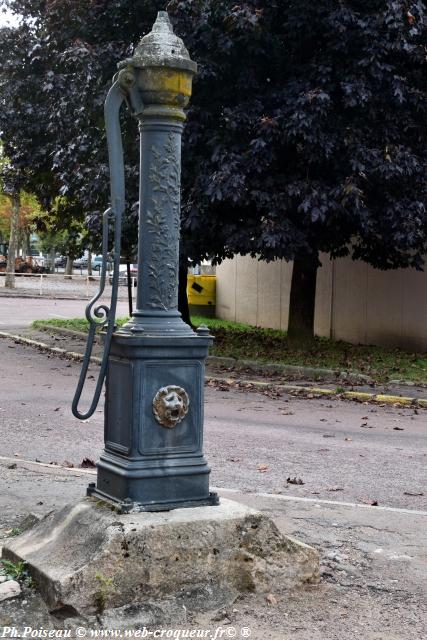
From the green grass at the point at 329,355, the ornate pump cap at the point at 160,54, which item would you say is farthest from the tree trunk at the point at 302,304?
the ornate pump cap at the point at 160,54

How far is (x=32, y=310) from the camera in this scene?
31906 mm

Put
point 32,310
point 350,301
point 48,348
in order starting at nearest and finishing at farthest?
point 48,348
point 350,301
point 32,310

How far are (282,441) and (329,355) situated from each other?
7480 mm

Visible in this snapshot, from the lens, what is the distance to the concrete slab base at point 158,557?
4.53 metres

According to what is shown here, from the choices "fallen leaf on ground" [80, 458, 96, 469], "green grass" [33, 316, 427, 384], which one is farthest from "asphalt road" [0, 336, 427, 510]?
"green grass" [33, 316, 427, 384]

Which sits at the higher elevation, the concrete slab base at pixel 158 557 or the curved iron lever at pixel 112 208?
the curved iron lever at pixel 112 208

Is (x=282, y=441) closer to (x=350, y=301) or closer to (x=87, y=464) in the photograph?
(x=87, y=464)

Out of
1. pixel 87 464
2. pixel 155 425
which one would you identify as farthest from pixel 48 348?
pixel 155 425

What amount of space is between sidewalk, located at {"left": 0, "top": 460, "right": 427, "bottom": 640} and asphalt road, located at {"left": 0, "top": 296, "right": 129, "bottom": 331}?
16928 millimetres

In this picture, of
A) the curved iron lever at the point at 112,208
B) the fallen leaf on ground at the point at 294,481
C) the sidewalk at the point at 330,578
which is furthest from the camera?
the fallen leaf on ground at the point at 294,481

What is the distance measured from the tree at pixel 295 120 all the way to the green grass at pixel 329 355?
1891 mm

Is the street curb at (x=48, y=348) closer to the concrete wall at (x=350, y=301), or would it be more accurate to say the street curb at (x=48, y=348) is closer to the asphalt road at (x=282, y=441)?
the asphalt road at (x=282, y=441)

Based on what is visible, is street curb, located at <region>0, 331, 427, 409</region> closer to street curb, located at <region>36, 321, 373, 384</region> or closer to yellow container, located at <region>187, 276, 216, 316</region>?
street curb, located at <region>36, 321, 373, 384</region>

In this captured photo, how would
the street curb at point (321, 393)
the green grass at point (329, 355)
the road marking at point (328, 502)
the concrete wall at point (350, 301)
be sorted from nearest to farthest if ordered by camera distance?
1. the road marking at point (328, 502)
2. the street curb at point (321, 393)
3. the green grass at point (329, 355)
4. the concrete wall at point (350, 301)
